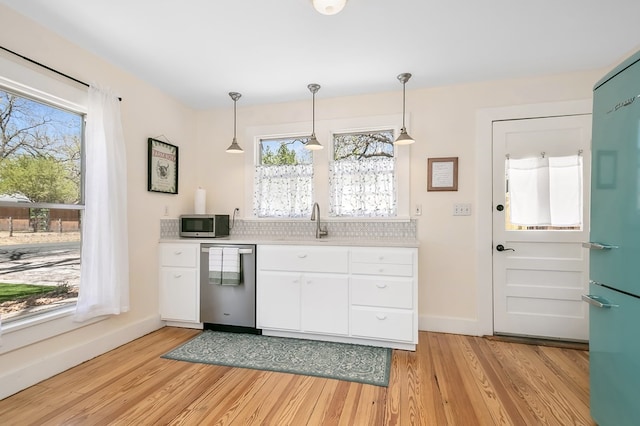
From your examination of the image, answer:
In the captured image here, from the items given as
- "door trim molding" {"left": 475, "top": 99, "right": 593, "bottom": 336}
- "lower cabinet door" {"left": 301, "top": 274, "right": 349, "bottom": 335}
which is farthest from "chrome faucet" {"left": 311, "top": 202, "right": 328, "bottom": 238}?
"door trim molding" {"left": 475, "top": 99, "right": 593, "bottom": 336}

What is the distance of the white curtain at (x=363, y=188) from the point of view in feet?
10.3

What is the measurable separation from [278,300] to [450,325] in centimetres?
169

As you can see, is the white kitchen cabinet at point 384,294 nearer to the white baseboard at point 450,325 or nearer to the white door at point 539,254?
the white baseboard at point 450,325

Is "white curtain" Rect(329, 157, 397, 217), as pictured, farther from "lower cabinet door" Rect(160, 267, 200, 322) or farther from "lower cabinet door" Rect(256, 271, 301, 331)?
"lower cabinet door" Rect(160, 267, 200, 322)

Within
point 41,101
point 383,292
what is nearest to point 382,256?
point 383,292

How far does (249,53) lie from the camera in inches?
95.6

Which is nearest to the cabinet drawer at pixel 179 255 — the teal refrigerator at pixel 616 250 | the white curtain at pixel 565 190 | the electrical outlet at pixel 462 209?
the electrical outlet at pixel 462 209

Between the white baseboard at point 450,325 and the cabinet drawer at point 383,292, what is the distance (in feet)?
2.25

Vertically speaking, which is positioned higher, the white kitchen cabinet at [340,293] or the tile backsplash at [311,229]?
the tile backsplash at [311,229]

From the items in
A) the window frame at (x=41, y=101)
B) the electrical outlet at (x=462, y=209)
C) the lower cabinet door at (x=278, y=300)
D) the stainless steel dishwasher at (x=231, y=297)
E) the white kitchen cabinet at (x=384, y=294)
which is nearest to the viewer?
the window frame at (x=41, y=101)

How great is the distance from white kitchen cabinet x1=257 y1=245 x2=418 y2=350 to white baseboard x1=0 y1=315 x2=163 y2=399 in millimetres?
1135

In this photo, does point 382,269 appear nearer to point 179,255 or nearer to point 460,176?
point 460,176

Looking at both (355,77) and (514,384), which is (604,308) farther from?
(355,77)

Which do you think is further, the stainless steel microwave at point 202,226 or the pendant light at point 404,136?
the stainless steel microwave at point 202,226
